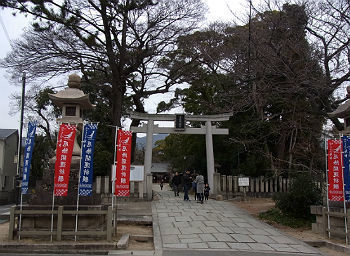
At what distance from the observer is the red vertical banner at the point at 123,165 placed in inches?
349

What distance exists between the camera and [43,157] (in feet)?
105

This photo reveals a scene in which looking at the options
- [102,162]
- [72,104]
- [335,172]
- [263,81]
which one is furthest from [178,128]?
[335,172]

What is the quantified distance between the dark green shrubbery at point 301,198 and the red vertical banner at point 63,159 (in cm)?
738

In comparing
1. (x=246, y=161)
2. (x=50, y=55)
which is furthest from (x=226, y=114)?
(x=50, y=55)

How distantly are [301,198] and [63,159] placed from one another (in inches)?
302

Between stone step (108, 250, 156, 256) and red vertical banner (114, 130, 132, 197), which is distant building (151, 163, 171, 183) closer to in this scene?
red vertical banner (114, 130, 132, 197)

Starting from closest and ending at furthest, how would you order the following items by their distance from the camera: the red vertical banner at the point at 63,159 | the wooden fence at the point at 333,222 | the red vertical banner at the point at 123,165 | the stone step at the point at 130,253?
1. the stone step at the point at 130,253
2. the red vertical banner at the point at 63,159
3. the wooden fence at the point at 333,222
4. the red vertical banner at the point at 123,165

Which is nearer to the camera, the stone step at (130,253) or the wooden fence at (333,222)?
the stone step at (130,253)

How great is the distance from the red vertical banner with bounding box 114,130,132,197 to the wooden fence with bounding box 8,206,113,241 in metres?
1.05

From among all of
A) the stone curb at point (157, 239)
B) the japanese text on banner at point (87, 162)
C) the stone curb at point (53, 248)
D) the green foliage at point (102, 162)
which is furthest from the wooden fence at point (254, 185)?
the stone curb at point (53, 248)

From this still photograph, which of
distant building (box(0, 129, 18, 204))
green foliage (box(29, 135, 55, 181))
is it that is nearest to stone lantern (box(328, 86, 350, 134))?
distant building (box(0, 129, 18, 204))

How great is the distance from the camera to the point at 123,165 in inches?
357

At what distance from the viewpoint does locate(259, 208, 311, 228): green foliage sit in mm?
10859

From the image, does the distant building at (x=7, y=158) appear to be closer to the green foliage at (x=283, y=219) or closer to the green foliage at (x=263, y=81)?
the green foliage at (x=263, y=81)
